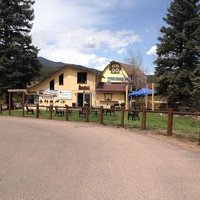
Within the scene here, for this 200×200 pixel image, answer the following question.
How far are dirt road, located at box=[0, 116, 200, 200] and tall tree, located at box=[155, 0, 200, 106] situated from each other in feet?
94.2

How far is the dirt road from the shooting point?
8.41 meters

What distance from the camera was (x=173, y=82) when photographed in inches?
1788

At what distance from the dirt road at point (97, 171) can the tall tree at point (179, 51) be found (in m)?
28.7

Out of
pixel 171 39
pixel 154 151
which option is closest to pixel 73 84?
pixel 171 39

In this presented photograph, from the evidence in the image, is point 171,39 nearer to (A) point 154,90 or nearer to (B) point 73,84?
(A) point 154,90

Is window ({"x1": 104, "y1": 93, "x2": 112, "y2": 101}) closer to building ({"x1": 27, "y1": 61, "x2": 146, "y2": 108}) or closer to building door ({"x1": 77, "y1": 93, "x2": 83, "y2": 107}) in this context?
building ({"x1": 27, "y1": 61, "x2": 146, "y2": 108})

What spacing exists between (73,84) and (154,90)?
507 inches

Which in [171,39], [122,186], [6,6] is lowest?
[122,186]

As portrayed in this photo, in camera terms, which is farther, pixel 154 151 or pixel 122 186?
pixel 154 151

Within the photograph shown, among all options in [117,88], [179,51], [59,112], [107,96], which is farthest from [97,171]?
[117,88]

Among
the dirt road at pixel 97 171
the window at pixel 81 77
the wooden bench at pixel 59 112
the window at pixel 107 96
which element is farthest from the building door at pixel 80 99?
the dirt road at pixel 97 171

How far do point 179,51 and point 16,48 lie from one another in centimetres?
1829

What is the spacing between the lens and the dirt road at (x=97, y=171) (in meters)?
8.41

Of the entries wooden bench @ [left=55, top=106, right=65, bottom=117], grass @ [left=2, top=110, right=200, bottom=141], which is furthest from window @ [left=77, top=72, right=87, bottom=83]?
wooden bench @ [left=55, top=106, right=65, bottom=117]
